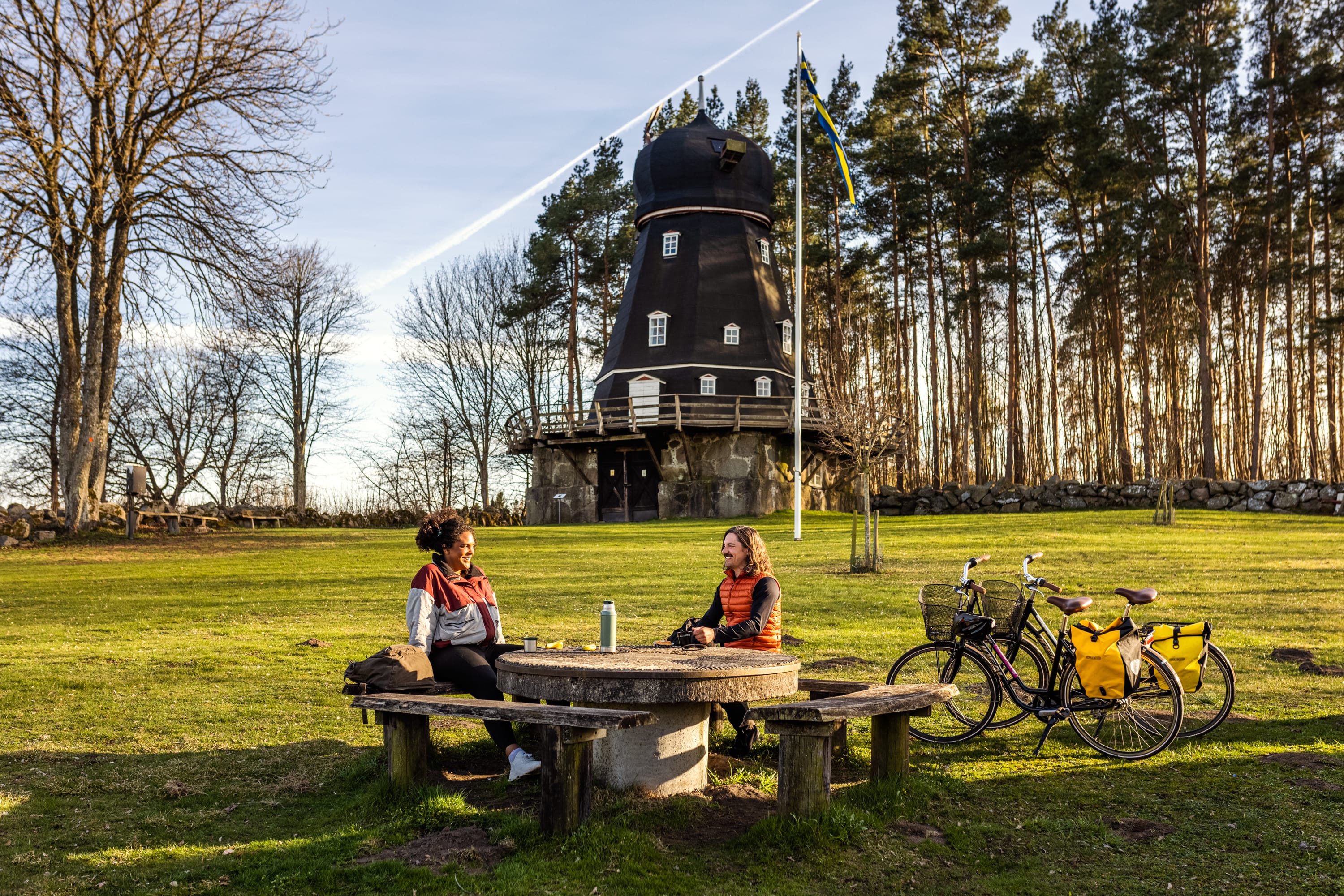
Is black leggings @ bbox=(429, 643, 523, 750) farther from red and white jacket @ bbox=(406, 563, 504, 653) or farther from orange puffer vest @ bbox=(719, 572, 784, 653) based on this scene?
orange puffer vest @ bbox=(719, 572, 784, 653)

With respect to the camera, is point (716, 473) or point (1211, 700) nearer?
point (1211, 700)

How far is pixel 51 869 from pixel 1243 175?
34.4 m

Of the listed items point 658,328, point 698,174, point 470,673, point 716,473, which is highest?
point 698,174

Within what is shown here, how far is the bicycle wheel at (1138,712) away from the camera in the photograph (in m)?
5.95

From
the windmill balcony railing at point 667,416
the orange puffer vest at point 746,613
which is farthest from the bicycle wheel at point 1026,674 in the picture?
the windmill balcony railing at point 667,416

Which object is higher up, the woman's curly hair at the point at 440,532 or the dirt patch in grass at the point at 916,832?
the woman's curly hair at the point at 440,532

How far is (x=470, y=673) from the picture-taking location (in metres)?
6.00

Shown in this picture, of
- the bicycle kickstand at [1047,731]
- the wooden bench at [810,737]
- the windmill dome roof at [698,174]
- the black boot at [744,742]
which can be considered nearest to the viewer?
the wooden bench at [810,737]

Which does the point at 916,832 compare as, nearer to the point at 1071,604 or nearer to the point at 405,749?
the point at 1071,604

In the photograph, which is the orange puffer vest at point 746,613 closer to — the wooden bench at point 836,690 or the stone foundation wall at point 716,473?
the wooden bench at point 836,690

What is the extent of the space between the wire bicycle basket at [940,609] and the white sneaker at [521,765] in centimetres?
265

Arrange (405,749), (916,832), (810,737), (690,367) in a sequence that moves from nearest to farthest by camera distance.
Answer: (810,737) < (916,832) < (405,749) < (690,367)

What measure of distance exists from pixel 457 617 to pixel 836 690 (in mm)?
2468

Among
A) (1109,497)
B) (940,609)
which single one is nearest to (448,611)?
(940,609)
